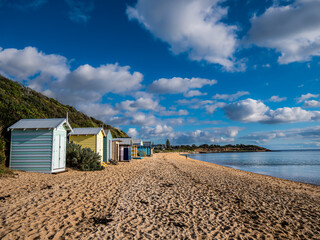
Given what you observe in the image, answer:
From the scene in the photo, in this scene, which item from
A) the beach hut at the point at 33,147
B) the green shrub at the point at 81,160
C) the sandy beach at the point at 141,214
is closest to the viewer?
the sandy beach at the point at 141,214

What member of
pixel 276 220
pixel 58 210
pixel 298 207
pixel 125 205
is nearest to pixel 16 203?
pixel 58 210

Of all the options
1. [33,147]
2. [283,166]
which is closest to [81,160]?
[33,147]

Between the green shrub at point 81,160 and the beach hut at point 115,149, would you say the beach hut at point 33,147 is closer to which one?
the green shrub at point 81,160

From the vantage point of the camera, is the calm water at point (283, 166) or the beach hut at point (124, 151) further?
the beach hut at point (124, 151)

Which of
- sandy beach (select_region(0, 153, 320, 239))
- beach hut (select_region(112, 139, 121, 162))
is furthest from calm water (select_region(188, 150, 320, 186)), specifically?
beach hut (select_region(112, 139, 121, 162))

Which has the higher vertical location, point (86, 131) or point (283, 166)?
point (86, 131)

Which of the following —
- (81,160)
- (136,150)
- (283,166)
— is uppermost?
(136,150)

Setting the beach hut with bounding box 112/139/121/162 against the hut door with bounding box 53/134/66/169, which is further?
the beach hut with bounding box 112/139/121/162

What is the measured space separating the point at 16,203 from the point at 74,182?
3.45m

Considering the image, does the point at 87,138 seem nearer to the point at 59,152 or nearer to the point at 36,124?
the point at 59,152

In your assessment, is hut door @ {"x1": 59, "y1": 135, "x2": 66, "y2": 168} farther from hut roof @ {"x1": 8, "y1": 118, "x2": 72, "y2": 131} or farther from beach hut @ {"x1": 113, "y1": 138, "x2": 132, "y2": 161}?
beach hut @ {"x1": 113, "y1": 138, "x2": 132, "y2": 161}

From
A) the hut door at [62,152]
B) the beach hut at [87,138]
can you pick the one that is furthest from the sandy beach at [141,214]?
the beach hut at [87,138]

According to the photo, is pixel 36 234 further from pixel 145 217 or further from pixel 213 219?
pixel 213 219

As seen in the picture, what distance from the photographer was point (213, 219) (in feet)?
19.7
